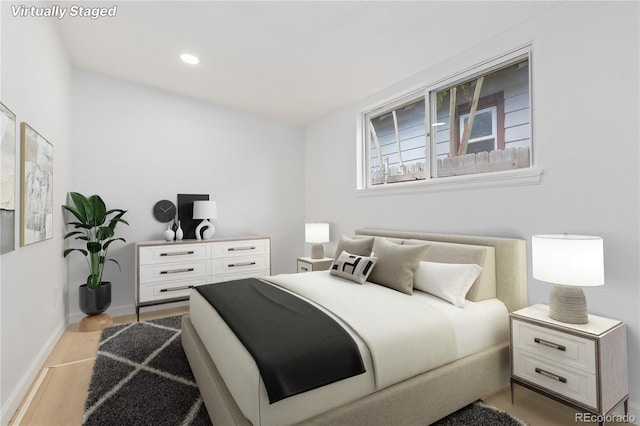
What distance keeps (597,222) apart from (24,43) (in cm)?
382

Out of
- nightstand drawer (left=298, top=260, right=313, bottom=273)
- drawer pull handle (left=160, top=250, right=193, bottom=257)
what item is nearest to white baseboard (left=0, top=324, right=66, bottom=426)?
drawer pull handle (left=160, top=250, right=193, bottom=257)

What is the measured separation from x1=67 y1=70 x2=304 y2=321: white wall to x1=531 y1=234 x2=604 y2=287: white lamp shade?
3.67m

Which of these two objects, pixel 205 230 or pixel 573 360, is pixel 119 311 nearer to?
pixel 205 230

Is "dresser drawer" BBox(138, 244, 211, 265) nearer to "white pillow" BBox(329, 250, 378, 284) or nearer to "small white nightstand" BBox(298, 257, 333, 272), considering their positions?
"small white nightstand" BBox(298, 257, 333, 272)

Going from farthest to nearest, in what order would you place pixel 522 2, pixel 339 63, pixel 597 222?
pixel 339 63, pixel 522 2, pixel 597 222

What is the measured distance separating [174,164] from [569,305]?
13.6ft

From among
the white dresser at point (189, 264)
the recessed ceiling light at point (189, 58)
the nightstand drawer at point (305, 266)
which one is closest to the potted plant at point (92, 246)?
the white dresser at point (189, 264)

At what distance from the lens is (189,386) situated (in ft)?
6.88

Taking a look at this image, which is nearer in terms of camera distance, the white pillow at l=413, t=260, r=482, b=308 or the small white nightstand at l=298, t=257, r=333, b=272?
the white pillow at l=413, t=260, r=482, b=308

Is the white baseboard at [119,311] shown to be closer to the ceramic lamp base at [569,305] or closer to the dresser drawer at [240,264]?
the dresser drawer at [240,264]

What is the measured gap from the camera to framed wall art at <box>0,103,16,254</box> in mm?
1662

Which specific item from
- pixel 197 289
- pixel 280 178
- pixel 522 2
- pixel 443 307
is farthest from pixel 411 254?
pixel 280 178

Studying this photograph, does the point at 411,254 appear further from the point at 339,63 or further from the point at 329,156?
the point at 329,156

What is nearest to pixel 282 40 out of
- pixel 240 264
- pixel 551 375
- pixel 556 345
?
pixel 240 264
